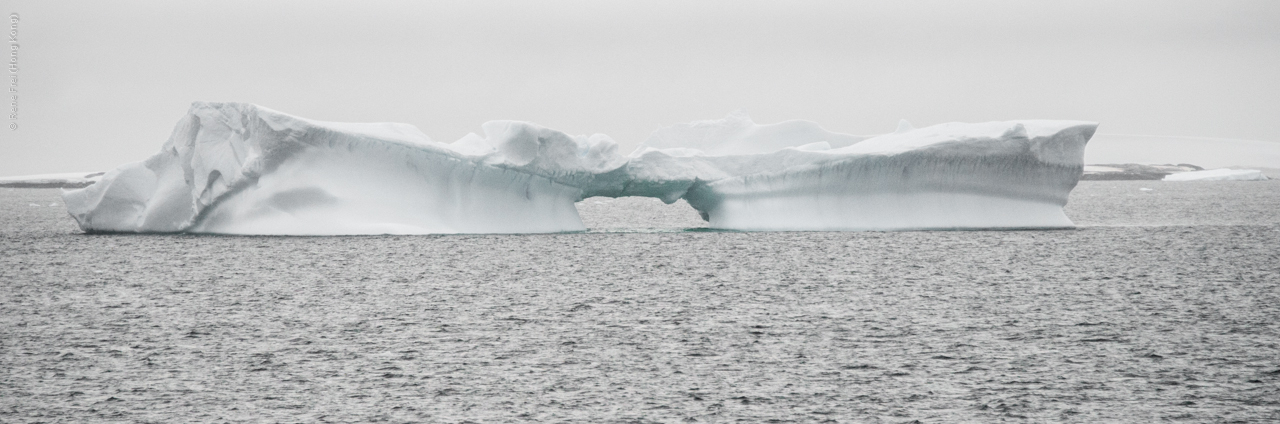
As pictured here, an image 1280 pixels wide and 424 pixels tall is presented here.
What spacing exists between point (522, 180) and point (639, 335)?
310 inches

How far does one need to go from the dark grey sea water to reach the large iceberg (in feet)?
3.83

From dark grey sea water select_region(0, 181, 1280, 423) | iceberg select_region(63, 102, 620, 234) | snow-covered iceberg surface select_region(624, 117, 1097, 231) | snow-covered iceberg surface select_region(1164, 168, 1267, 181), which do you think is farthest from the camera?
snow-covered iceberg surface select_region(1164, 168, 1267, 181)

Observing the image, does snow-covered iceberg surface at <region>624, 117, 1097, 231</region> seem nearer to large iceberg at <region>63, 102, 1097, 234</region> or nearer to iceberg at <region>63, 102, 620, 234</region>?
large iceberg at <region>63, 102, 1097, 234</region>

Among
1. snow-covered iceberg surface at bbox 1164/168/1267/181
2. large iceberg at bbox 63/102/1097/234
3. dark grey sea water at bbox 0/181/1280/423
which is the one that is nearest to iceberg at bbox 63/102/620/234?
large iceberg at bbox 63/102/1097/234

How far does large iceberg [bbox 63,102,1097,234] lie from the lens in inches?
545

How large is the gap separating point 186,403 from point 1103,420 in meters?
3.98

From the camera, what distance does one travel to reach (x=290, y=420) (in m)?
4.77

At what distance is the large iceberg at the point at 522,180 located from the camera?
13836 millimetres

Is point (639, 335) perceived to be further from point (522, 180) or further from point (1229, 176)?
point (1229, 176)

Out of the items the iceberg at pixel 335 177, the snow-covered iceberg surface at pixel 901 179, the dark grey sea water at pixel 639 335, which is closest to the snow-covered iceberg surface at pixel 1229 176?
the snow-covered iceberg surface at pixel 901 179

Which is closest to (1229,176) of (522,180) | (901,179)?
(901,179)

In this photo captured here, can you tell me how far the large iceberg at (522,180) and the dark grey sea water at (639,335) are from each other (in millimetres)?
1169

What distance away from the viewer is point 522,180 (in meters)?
14.7

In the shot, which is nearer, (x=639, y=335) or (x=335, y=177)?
(x=639, y=335)
